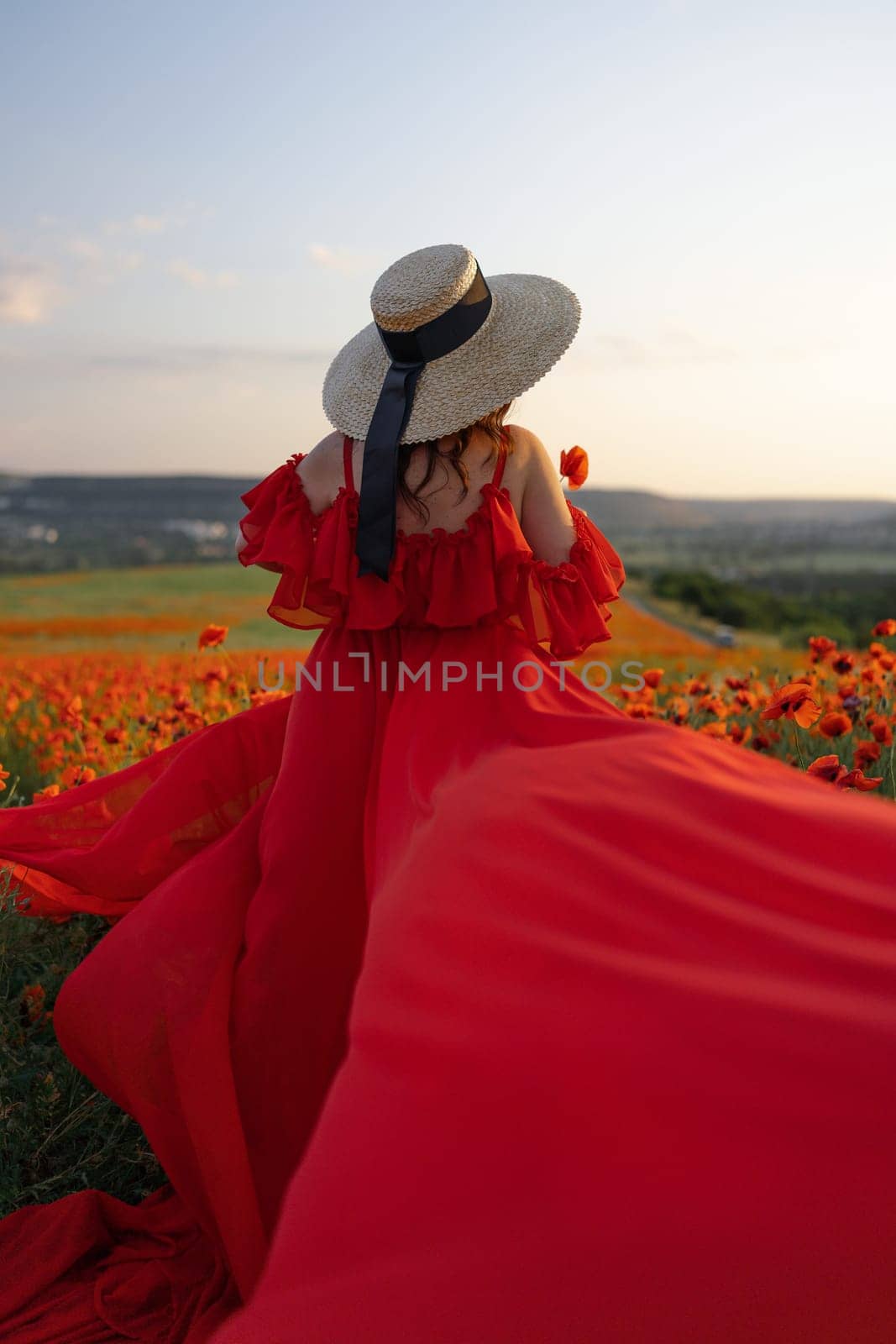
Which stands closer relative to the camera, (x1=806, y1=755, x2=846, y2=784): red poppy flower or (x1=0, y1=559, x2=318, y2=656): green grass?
(x1=806, y1=755, x2=846, y2=784): red poppy flower

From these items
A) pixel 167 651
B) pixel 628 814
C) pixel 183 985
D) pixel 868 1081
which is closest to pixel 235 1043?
pixel 183 985

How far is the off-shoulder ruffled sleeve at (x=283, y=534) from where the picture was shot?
315 centimetres

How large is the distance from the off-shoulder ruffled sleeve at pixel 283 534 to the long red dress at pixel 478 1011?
0.01 metres

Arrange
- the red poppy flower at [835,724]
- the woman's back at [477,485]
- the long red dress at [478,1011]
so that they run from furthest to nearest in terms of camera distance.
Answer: the red poppy flower at [835,724]
the woman's back at [477,485]
the long red dress at [478,1011]

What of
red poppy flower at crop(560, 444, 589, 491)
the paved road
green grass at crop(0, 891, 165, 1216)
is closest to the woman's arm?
red poppy flower at crop(560, 444, 589, 491)

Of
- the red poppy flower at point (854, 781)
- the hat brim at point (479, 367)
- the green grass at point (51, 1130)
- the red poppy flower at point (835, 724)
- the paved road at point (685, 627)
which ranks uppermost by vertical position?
the hat brim at point (479, 367)

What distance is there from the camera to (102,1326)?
246 cm

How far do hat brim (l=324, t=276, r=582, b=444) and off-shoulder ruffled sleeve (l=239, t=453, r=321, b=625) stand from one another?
228 mm

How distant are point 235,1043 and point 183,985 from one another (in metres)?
0.19

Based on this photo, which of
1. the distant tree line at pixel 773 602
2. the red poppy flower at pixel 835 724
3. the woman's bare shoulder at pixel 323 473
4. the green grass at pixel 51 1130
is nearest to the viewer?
the green grass at pixel 51 1130

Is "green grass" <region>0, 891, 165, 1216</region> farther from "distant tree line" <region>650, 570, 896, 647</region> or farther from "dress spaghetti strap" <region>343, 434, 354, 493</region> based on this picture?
"distant tree line" <region>650, 570, 896, 647</region>

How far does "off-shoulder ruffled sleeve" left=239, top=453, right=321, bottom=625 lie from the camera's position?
3.15 meters

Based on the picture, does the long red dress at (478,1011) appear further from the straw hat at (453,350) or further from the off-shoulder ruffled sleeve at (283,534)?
the straw hat at (453,350)

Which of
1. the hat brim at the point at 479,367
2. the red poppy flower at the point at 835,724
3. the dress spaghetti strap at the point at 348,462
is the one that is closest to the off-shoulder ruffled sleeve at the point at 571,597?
the hat brim at the point at 479,367
